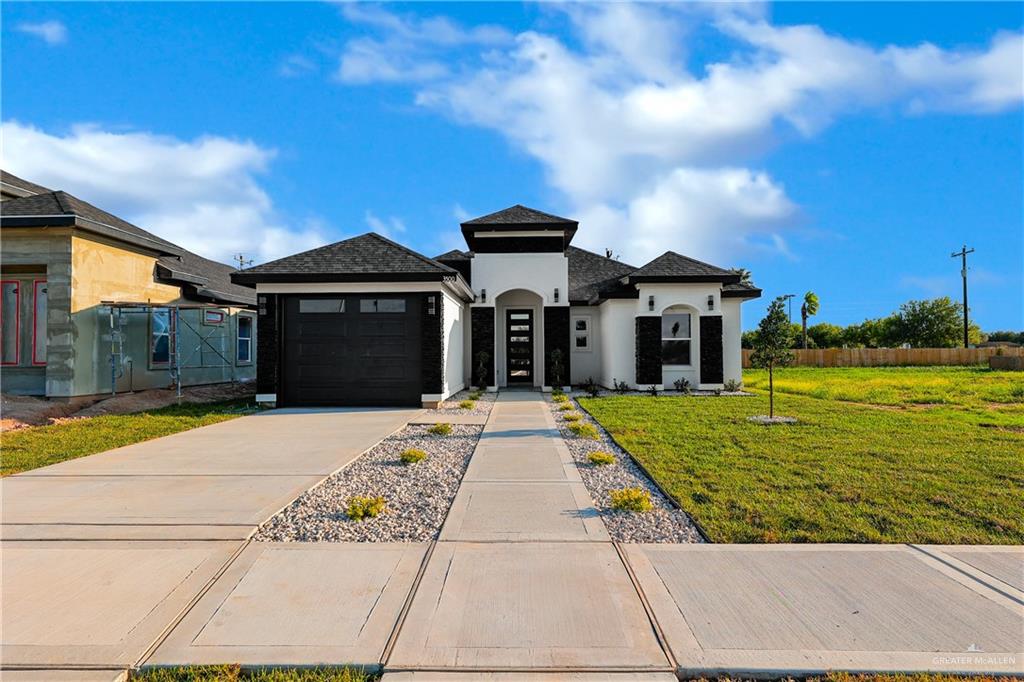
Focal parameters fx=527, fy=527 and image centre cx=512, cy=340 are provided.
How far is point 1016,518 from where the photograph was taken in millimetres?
Answer: 4645

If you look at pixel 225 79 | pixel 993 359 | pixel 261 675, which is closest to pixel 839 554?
pixel 261 675

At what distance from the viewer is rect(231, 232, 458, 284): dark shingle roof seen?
12445mm

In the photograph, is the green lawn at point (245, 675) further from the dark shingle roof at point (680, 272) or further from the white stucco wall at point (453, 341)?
the dark shingle roof at point (680, 272)

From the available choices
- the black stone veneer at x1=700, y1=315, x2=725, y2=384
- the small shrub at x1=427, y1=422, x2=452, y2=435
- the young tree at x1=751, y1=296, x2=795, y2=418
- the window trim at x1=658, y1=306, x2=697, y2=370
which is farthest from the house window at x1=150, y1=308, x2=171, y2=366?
the black stone veneer at x1=700, y1=315, x2=725, y2=384

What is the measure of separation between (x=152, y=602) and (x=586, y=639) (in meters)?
2.62

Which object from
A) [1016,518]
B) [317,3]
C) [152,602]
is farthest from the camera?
[317,3]

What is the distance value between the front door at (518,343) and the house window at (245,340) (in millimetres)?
9818

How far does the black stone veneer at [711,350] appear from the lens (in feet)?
54.1

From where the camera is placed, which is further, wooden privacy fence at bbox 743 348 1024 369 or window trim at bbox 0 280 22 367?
wooden privacy fence at bbox 743 348 1024 369

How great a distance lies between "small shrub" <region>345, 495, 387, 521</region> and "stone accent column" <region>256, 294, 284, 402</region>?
8806 mm

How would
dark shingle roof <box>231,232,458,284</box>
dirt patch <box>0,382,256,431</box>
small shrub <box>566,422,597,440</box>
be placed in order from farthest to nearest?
dark shingle roof <box>231,232,458,284</box>
dirt patch <box>0,382,256,431</box>
small shrub <box>566,422,597,440</box>

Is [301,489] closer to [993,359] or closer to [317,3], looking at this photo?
[317,3]

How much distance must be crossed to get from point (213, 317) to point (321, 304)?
6911mm

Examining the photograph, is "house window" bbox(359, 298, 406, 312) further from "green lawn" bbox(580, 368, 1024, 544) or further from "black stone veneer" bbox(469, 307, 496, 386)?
"green lawn" bbox(580, 368, 1024, 544)
